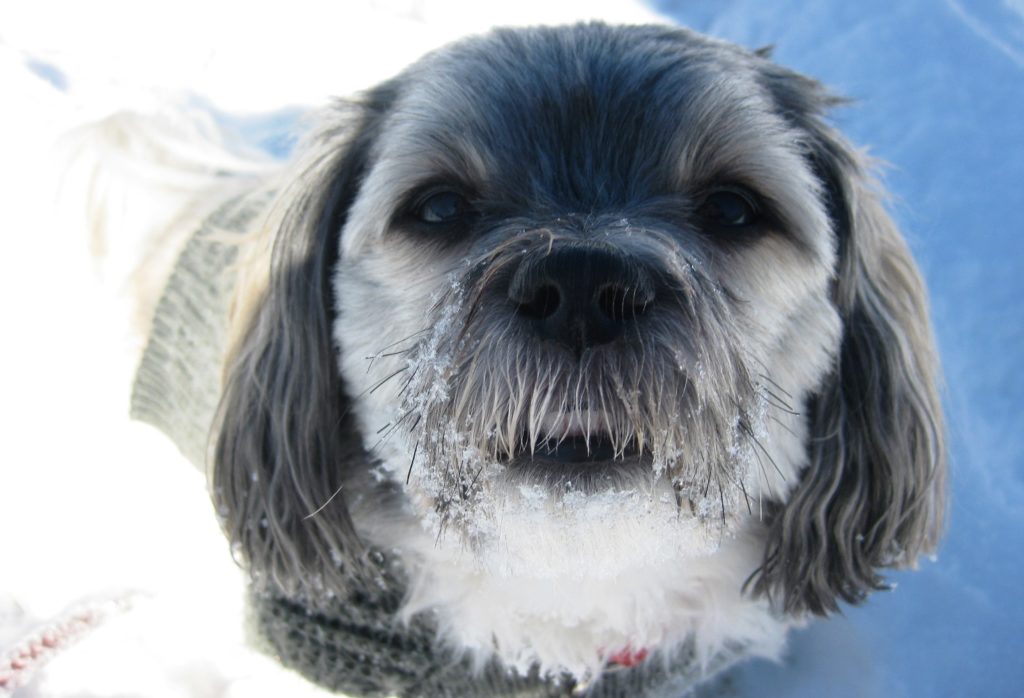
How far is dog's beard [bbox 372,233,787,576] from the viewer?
1.39 m

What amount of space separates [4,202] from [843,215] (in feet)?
10.5

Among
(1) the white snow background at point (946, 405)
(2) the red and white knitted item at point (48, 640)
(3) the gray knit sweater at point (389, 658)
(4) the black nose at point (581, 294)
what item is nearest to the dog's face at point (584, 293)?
(4) the black nose at point (581, 294)

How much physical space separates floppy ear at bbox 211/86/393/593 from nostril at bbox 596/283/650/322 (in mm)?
922

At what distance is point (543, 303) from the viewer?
138cm

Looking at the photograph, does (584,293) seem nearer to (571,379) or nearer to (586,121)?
(571,379)

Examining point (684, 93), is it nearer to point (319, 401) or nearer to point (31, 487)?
point (319, 401)

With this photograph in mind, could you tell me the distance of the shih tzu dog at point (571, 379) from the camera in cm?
143

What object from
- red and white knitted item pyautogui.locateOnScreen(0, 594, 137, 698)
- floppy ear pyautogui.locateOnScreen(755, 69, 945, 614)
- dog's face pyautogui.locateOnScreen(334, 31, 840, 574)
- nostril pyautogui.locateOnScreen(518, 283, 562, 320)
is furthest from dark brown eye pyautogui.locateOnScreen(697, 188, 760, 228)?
red and white knitted item pyautogui.locateOnScreen(0, 594, 137, 698)

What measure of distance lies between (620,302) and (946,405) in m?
2.02

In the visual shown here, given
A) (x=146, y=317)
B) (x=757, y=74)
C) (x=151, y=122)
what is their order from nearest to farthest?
(x=757, y=74), (x=146, y=317), (x=151, y=122)

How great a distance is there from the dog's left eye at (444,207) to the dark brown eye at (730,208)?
499 mm

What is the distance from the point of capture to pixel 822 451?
6.76ft

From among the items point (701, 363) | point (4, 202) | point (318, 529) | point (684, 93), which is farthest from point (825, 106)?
point (4, 202)

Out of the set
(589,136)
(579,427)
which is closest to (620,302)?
(579,427)
